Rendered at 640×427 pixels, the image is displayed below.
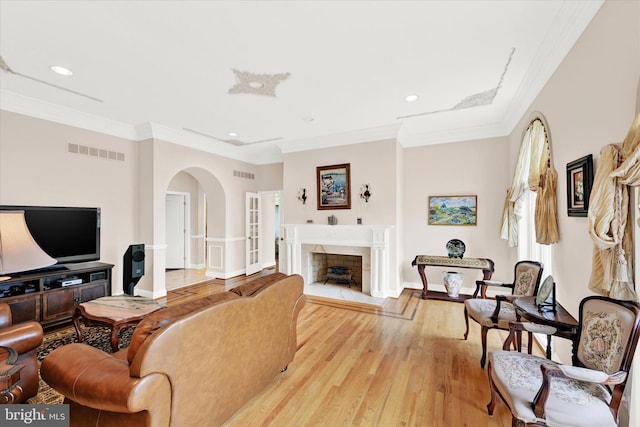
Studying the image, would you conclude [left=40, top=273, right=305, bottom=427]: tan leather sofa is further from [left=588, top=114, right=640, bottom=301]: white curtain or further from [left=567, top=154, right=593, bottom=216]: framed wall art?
[left=567, top=154, right=593, bottom=216]: framed wall art

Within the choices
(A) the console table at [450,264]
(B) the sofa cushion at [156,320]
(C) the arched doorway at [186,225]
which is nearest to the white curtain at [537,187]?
(A) the console table at [450,264]

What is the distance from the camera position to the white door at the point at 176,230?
7289 mm

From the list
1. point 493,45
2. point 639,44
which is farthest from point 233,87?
point 639,44

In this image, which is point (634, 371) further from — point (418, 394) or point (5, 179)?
point (5, 179)

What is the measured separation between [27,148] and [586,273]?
20.5 ft

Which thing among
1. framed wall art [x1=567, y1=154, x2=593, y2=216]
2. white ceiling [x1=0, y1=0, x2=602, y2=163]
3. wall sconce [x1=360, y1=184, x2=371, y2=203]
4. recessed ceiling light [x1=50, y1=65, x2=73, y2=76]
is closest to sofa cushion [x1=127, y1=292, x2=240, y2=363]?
white ceiling [x1=0, y1=0, x2=602, y2=163]

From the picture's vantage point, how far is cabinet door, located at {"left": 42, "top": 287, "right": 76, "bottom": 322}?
3.27 meters

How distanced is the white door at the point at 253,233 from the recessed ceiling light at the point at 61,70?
12.8 feet

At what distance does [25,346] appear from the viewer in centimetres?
199

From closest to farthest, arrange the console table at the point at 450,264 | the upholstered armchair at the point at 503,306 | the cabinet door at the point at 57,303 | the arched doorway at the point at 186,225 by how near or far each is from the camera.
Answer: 1. the upholstered armchair at the point at 503,306
2. the cabinet door at the point at 57,303
3. the console table at the point at 450,264
4. the arched doorway at the point at 186,225

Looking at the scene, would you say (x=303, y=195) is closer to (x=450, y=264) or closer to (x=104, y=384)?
(x=450, y=264)

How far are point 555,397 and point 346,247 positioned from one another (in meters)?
3.81

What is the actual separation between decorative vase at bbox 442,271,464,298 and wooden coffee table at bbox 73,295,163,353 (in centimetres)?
428

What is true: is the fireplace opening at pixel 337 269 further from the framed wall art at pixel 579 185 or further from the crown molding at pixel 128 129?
the framed wall art at pixel 579 185
